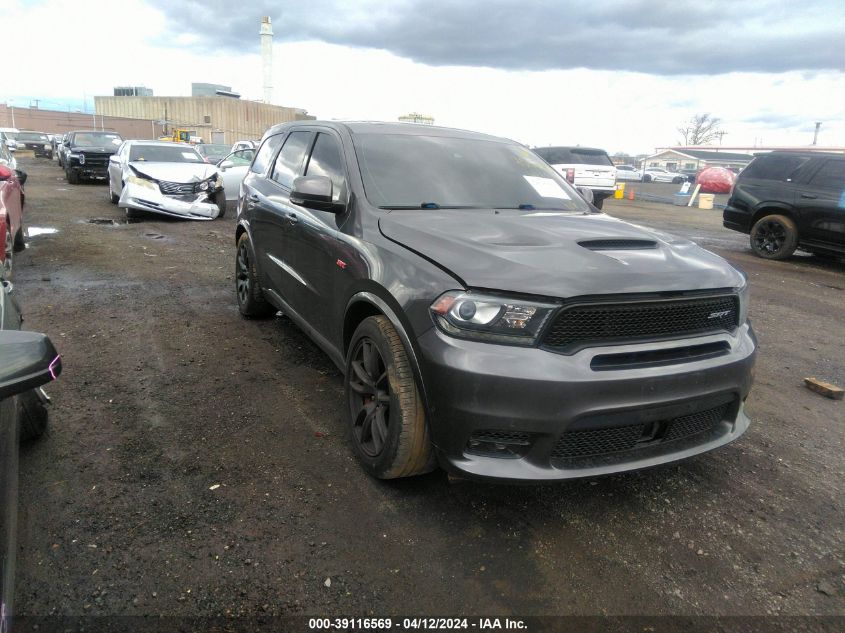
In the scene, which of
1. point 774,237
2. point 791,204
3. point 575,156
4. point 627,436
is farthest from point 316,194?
point 575,156

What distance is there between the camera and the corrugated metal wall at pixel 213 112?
239ft

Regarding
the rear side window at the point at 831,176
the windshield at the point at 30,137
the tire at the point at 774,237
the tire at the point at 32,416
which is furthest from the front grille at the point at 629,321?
the windshield at the point at 30,137

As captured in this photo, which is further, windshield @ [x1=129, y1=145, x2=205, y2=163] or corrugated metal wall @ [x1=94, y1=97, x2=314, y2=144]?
corrugated metal wall @ [x1=94, y1=97, x2=314, y2=144]

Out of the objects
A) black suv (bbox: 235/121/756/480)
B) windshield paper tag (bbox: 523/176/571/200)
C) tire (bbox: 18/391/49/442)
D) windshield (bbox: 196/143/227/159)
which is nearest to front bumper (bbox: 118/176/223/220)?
windshield (bbox: 196/143/227/159)

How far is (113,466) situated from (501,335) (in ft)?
7.06

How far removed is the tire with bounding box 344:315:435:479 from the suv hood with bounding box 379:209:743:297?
467mm

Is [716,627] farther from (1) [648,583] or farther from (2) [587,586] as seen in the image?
(2) [587,586]

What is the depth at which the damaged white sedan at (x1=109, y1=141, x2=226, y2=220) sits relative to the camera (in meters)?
11.6

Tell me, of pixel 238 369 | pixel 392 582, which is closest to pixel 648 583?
pixel 392 582

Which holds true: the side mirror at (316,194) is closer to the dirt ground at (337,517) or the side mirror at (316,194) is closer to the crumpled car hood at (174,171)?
the dirt ground at (337,517)

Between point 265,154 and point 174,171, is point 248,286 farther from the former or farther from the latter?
point 174,171

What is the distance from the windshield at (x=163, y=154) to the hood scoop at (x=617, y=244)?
1196cm

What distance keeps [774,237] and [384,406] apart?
973 centimetres

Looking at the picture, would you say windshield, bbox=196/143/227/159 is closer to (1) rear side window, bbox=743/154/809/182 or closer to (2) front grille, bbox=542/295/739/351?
(1) rear side window, bbox=743/154/809/182
